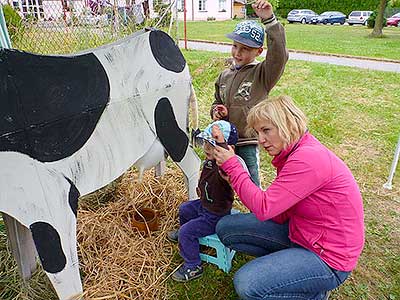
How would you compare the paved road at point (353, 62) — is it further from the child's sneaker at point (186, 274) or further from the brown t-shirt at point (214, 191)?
the child's sneaker at point (186, 274)

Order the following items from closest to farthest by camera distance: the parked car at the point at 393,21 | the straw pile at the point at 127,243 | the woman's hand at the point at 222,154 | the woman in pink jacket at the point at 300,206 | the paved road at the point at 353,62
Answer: the woman in pink jacket at the point at 300,206
the woman's hand at the point at 222,154
the straw pile at the point at 127,243
the paved road at the point at 353,62
the parked car at the point at 393,21

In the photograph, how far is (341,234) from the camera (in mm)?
1638

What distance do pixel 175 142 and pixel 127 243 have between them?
67cm

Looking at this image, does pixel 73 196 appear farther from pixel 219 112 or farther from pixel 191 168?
pixel 219 112

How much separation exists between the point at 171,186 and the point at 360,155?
77.2 inches

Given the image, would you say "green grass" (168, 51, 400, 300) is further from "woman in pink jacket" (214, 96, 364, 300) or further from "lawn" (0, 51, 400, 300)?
"woman in pink jacket" (214, 96, 364, 300)

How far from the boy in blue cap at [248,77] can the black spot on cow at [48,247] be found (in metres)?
1.18

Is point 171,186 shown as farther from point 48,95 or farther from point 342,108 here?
point 342,108

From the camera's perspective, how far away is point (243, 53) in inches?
90.0

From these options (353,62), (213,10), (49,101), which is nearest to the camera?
(49,101)

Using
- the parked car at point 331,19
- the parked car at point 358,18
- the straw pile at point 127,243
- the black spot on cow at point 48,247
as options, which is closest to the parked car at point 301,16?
the parked car at point 331,19

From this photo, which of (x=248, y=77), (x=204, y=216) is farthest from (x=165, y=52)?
(x=204, y=216)

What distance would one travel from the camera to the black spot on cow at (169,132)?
2.02m

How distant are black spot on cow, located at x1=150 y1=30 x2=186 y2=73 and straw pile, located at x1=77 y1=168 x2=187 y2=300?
1.00 meters
